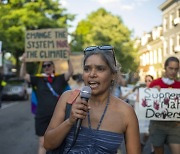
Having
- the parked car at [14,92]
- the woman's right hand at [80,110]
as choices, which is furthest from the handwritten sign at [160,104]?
the parked car at [14,92]

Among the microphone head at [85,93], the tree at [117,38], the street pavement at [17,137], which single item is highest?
the tree at [117,38]

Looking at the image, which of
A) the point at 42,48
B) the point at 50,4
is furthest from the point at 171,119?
the point at 50,4

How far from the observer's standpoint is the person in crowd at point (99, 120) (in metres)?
2.21

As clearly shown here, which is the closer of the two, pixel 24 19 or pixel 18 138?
pixel 18 138

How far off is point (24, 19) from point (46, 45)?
27.0 meters

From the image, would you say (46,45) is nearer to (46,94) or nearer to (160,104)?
(46,94)

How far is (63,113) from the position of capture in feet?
7.47

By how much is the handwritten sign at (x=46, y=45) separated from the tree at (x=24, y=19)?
2328cm

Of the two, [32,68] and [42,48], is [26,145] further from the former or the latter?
[32,68]

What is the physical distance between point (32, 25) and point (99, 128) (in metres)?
33.1

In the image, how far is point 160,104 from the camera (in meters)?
5.21

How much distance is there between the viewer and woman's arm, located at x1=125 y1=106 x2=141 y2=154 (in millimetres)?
2326

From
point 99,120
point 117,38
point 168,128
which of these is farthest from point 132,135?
point 117,38

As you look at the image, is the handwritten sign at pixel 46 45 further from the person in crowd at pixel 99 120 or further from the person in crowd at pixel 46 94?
the person in crowd at pixel 99 120
